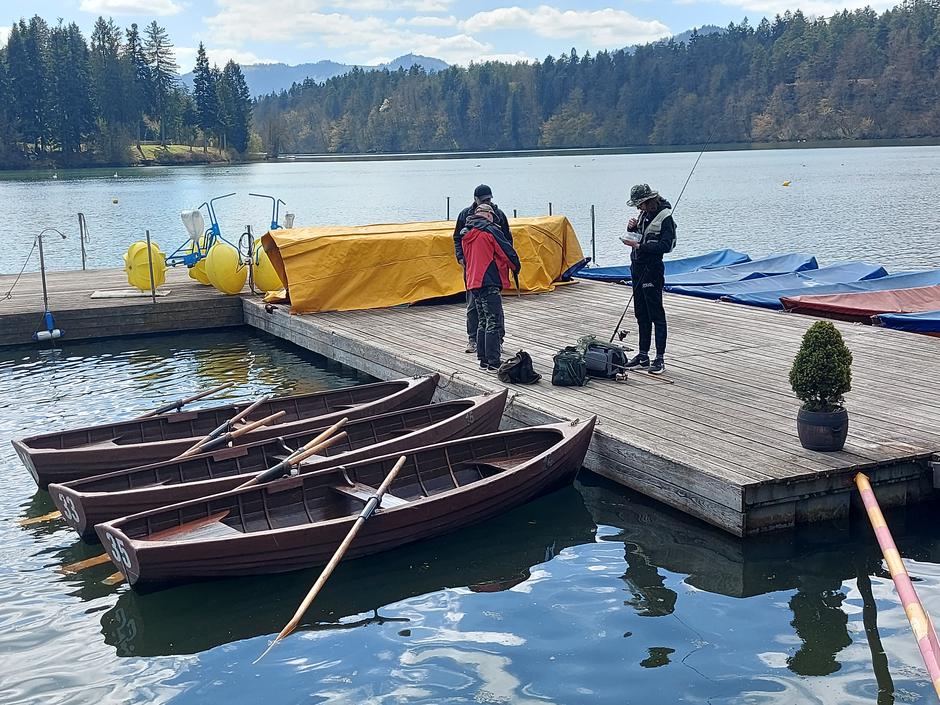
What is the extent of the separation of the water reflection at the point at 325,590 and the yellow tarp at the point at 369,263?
24.4 feet

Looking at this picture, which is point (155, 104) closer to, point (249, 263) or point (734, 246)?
point (734, 246)

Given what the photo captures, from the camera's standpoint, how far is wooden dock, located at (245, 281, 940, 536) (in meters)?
7.15

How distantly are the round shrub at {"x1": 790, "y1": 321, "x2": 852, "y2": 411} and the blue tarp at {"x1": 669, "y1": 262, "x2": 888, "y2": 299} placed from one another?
790cm

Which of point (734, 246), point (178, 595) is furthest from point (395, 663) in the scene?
point (734, 246)

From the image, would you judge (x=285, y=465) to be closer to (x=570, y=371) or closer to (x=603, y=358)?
(x=570, y=371)

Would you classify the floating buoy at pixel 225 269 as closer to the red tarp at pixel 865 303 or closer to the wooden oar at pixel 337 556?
the red tarp at pixel 865 303

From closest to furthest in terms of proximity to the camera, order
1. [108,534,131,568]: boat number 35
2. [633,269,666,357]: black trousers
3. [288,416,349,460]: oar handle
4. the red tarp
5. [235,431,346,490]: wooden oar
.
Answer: [108,534,131,568]: boat number 35, [235,431,346,490]: wooden oar, [288,416,349,460]: oar handle, [633,269,666,357]: black trousers, the red tarp

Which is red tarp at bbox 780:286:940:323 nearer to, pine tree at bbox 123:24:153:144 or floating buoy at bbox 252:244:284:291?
floating buoy at bbox 252:244:284:291

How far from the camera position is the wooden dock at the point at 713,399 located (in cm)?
715

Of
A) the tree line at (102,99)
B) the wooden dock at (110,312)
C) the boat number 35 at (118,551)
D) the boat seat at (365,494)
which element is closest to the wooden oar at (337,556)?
the boat seat at (365,494)

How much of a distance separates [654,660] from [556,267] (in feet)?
36.2

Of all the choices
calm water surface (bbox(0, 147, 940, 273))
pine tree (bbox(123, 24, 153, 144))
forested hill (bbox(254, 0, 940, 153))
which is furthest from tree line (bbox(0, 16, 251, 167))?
forested hill (bbox(254, 0, 940, 153))

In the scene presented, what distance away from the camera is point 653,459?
25.0 feet

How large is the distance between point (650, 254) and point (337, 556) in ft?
15.5
